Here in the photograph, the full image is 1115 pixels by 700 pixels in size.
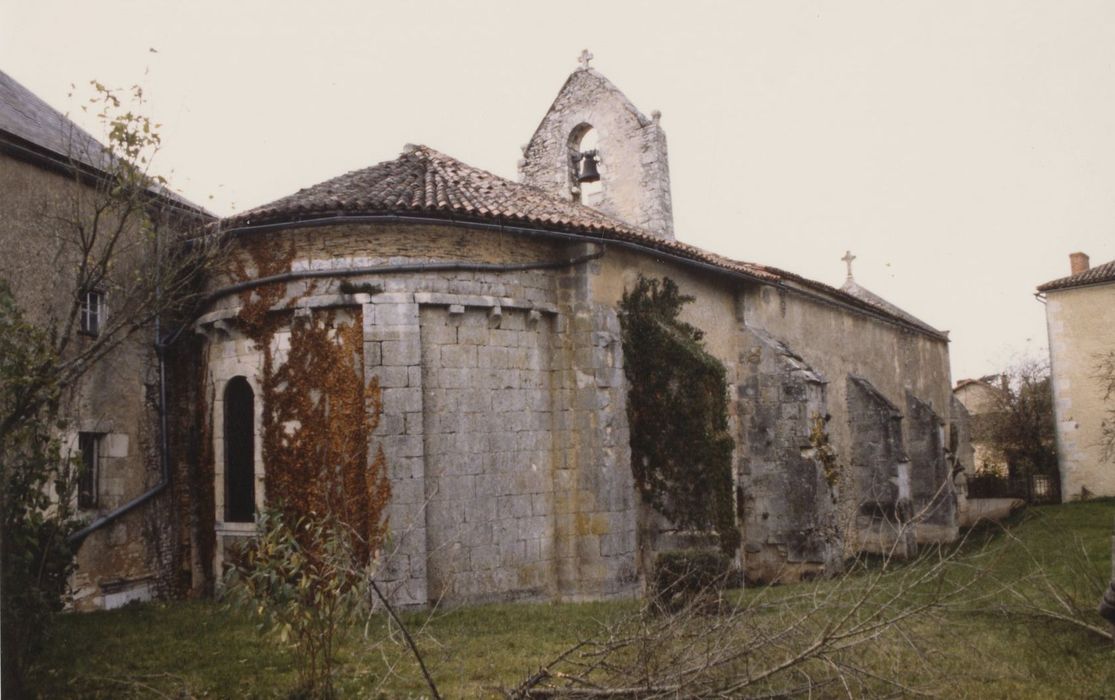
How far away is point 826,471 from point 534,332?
5955mm

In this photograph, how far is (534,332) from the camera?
11.5 meters

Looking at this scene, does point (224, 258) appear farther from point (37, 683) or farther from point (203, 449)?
point (37, 683)

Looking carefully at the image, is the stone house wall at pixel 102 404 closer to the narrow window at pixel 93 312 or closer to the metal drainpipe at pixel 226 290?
the metal drainpipe at pixel 226 290

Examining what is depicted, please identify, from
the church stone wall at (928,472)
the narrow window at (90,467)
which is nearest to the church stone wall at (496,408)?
the narrow window at (90,467)

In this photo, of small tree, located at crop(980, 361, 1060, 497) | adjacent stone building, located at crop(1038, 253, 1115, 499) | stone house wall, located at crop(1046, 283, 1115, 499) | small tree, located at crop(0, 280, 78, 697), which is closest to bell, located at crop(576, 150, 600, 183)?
small tree, located at crop(0, 280, 78, 697)

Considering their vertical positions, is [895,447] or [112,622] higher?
[895,447]

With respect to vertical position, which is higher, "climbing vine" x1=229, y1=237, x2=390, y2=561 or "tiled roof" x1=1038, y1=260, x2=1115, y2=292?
"tiled roof" x1=1038, y1=260, x2=1115, y2=292

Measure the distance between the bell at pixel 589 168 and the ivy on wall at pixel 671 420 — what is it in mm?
6737

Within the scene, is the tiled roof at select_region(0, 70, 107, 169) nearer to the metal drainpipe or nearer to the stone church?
the stone church

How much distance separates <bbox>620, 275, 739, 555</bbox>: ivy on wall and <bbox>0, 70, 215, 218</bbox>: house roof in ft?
21.9

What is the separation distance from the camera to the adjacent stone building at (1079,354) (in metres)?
22.2

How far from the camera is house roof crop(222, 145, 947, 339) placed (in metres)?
10.3

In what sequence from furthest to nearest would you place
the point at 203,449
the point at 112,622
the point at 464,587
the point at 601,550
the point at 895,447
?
the point at 895,447
the point at 203,449
the point at 601,550
the point at 464,587
the point at 112,622

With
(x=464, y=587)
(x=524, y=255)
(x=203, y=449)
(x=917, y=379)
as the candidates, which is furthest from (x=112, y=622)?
(x=917, y=379)
